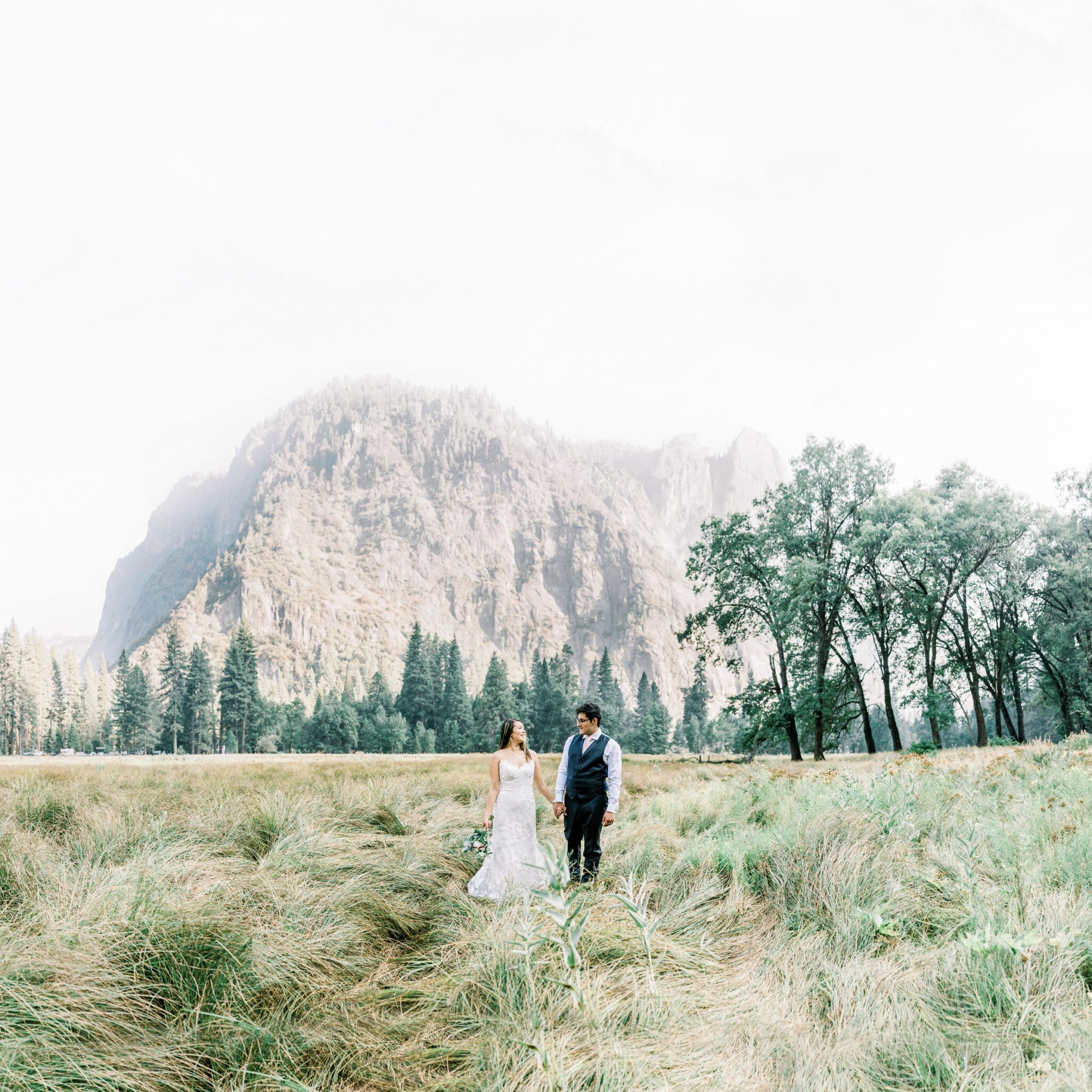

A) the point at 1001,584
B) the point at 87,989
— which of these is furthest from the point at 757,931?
the point at 1001,584

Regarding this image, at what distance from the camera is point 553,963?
387 centimetres

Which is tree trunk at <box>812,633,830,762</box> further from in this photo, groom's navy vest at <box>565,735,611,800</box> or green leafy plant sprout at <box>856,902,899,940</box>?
green leafy plant sprout at <box>856,902,899,940</box>

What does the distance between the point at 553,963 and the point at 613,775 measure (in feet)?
10.3

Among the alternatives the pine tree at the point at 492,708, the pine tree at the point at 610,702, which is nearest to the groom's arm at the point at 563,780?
the pine tree at the point at 492,708

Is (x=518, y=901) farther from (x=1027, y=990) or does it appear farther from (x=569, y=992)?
(x=1027, y=990)

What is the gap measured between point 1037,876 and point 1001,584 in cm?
2694

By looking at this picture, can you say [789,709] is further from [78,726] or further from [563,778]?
[78,726]

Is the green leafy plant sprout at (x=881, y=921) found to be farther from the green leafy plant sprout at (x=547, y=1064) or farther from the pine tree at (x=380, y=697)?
the pine tree at (x=380, y=697)

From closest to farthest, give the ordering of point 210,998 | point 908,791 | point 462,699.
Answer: point 210,998 < point 908,791 < point 462,699

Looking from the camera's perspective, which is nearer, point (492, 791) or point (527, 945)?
point (527, 945)

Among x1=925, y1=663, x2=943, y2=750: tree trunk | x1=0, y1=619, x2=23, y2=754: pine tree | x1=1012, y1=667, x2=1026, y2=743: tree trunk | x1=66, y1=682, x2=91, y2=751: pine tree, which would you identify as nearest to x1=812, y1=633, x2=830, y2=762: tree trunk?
x1=925, y1=663, x2=943, y2=750: tree trunk

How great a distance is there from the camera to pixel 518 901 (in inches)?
199

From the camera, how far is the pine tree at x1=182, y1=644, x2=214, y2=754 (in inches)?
3150

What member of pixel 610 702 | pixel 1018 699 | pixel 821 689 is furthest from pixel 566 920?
pixel 610 702
